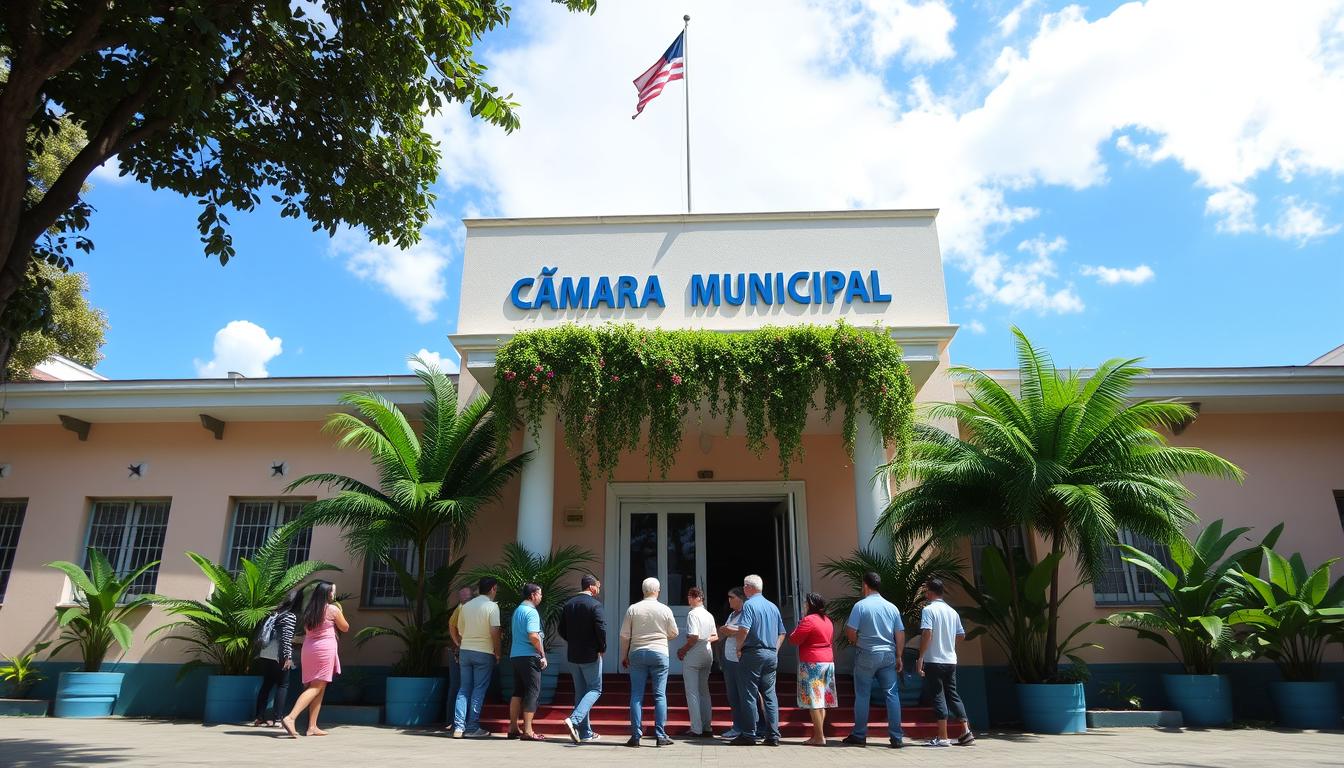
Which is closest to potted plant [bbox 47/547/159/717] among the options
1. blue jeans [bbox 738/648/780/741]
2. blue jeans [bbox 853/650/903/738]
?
blue jeans [bbox 738/648/780/741]

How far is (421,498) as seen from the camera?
362 inches

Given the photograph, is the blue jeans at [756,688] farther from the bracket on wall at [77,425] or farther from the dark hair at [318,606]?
the bracket on wall at [77,425]

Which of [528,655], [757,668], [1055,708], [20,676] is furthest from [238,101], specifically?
[1055,708]

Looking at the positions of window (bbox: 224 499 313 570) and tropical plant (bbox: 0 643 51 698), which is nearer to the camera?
tropical plant (bbox: 0 643 51 698)

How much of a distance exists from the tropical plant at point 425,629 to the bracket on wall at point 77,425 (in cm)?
590

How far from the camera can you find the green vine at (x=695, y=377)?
894cm

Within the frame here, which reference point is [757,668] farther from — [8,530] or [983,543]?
[8,530]

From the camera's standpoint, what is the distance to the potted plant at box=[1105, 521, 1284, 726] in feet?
30.5

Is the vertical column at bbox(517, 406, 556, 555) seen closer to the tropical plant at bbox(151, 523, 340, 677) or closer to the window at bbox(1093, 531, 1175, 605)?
the tropical plant at bbox(151, 523, 340, 677)

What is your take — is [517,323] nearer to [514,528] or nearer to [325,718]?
[514,528]

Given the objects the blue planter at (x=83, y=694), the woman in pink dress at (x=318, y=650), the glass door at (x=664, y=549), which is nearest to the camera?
the woman in pink dress at (x=318, y=650)

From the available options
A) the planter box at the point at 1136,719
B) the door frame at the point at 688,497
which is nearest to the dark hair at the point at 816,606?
the door frame at the point at 688,497

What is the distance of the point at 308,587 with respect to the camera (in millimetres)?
10352

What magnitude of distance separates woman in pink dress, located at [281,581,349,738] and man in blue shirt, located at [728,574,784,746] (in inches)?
162
